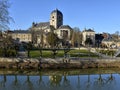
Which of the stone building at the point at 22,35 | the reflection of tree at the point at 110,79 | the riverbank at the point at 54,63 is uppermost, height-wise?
the stone building at the point at 22,35

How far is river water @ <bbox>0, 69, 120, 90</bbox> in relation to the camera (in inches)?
1096

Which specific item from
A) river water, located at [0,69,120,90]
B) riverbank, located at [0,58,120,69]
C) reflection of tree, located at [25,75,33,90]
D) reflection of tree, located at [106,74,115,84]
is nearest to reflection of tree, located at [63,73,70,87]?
river water, located at [0,69,120,90]

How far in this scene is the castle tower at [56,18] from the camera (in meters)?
174

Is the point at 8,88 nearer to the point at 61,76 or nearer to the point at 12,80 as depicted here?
the point at 12,80

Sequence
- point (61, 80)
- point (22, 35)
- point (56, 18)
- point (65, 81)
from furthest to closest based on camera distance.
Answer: point (56, 18)
point (22, 35)
point (61, 80)
point (65, 81)

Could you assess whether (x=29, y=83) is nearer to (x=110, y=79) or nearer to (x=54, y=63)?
(x=110, y=79)

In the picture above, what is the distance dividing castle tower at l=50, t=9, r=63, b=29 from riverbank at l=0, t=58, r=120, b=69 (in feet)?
424

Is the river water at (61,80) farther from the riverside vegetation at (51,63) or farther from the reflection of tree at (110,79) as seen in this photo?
the riverside vegetation at (51,63)

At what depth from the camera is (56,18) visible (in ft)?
566

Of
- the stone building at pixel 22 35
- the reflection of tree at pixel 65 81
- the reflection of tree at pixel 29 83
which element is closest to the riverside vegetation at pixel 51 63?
the reflection of tree at pixel 65 81

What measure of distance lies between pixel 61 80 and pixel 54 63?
9.82 m

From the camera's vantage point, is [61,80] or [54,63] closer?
[61,80]

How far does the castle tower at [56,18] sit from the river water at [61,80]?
13279 centimetres

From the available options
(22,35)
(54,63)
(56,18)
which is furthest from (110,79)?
(56,18)
